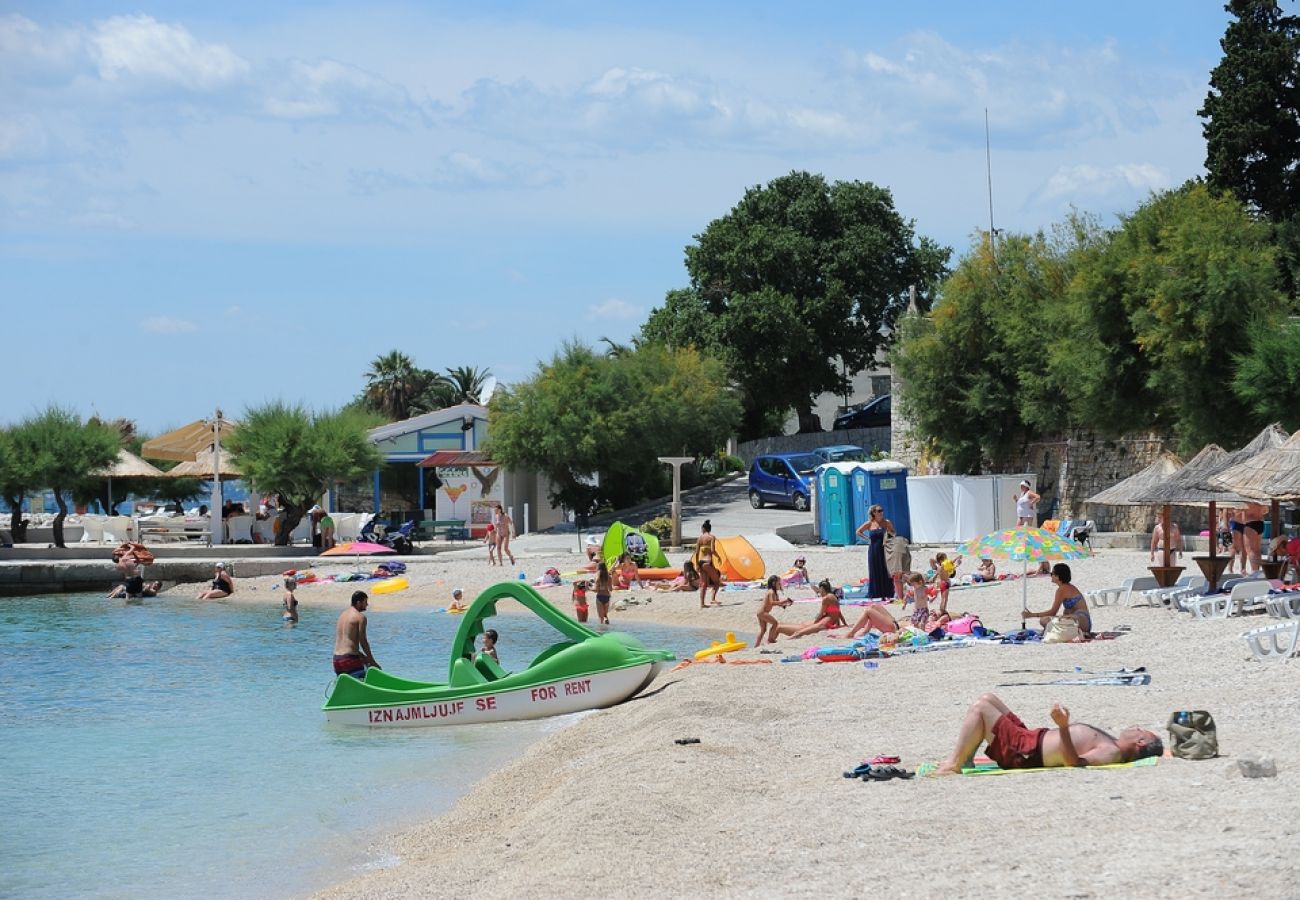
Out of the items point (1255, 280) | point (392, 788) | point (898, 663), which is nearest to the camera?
point (392, 788)

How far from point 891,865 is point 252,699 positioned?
13869mm

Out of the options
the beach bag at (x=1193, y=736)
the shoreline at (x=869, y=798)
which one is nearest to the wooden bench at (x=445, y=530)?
the shoreline at (x=869, y=798)

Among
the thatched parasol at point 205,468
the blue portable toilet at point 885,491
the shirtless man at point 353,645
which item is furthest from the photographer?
the thatched parasol at point 205,468

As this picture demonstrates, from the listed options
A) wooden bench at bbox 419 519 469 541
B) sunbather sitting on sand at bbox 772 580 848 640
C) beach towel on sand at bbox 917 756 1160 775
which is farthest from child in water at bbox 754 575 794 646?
wooden bench at bbox 419 519 469 541

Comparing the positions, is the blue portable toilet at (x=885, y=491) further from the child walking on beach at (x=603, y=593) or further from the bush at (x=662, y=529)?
the child walking on beach at (x=603, y=593)

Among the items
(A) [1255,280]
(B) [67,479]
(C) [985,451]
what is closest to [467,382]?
(B) [67,479]

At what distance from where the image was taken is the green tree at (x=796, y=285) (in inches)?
2159

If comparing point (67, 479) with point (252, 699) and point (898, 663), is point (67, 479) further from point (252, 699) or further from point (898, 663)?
point (898, 663)

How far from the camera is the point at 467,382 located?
80.6 metres

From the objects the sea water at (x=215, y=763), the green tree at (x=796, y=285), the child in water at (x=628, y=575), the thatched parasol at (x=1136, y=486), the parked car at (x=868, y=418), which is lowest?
the sea water at (x=215, y=763)

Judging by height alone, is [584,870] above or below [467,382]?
below

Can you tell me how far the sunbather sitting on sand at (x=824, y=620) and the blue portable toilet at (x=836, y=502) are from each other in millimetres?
12605

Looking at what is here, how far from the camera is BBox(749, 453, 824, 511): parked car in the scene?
139 ft

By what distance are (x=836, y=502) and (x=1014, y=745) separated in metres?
23.3
